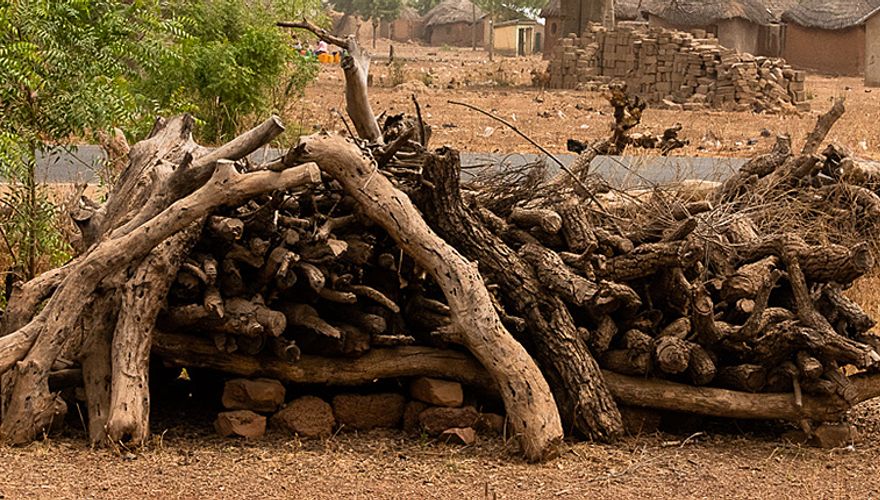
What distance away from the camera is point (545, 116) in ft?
74.1

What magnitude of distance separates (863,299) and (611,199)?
2.14 metres

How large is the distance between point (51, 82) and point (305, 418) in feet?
8.34

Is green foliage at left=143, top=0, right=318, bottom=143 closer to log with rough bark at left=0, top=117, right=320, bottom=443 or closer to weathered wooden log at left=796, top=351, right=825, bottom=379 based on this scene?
log with rough bark at left=0, top=117, right=320, bottom=443

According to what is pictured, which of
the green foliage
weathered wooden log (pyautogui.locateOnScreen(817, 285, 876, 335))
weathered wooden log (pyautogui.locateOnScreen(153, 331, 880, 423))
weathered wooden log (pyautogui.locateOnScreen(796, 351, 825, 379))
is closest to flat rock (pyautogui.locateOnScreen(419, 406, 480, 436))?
weathered wooden log (pyautogui.locateOnScreen(153, 331, 880, 423))

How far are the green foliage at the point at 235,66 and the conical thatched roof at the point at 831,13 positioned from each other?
83.7 ft

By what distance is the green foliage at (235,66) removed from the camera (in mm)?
13633

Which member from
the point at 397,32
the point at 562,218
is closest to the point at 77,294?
the point at 562,218

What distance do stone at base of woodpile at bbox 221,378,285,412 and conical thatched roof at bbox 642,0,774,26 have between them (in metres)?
33.0

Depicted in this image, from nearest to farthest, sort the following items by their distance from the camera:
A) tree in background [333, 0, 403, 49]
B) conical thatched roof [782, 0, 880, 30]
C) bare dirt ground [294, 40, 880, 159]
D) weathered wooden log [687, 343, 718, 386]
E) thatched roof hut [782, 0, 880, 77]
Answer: weathered wooden log [687, 343, 718, 386], bare dirt ground [294, 40, 880, 159], thatched roof hut [782, 0, 880, 77], conical thatched roof [782, 0, 880, 30], tree in background [333, 0, 403, 49]

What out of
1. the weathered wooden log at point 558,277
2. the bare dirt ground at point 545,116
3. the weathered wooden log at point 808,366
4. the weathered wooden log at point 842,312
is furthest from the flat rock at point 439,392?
the bare dirt ground at point 545,116

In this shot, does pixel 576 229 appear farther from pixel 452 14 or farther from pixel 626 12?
pixel 452 14

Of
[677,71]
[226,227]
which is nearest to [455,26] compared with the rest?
[677,71]

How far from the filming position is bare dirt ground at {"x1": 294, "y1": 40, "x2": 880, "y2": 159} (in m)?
18.1

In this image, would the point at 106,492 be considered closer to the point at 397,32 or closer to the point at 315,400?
the point at 315,400
